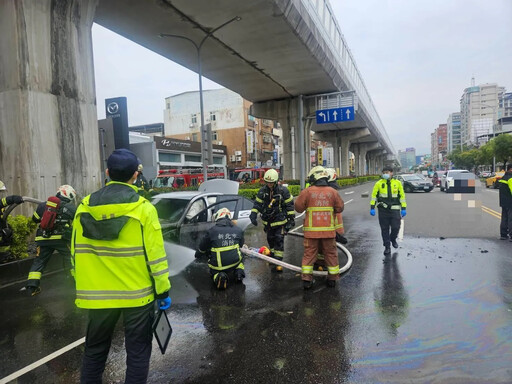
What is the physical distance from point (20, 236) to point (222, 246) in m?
4.02

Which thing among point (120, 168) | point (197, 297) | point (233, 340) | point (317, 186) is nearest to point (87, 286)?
point (120, 168)

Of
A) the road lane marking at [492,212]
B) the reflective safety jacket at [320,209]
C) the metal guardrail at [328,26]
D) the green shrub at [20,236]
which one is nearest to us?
the reflective safety jacket at [320,209]

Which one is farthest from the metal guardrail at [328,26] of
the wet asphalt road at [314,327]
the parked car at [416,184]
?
the wet asphalt road at [314,327]

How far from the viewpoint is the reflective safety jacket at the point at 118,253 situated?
214cm

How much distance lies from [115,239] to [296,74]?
59.7ft

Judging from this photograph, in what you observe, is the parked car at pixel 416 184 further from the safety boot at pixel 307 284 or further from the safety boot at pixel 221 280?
the safety boot at pixel 221 280

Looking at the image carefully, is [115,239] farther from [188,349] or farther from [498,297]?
[498,297]

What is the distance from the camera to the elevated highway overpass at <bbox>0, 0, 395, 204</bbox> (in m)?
6.80

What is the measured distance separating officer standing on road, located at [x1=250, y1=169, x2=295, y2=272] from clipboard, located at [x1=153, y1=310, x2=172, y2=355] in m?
3.51

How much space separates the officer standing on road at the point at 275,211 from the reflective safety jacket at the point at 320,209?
2.65 feet

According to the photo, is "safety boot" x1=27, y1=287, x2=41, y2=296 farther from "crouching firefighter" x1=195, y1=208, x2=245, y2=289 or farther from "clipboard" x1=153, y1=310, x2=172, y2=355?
"clipboard" x1=153, y1=310, x2=172, y2=355

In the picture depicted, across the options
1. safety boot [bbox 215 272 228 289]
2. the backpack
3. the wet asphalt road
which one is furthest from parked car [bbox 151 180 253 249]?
the backpack

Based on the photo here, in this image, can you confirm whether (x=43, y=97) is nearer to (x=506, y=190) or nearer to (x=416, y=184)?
(x=506, y=190)

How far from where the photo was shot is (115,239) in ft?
7.01
